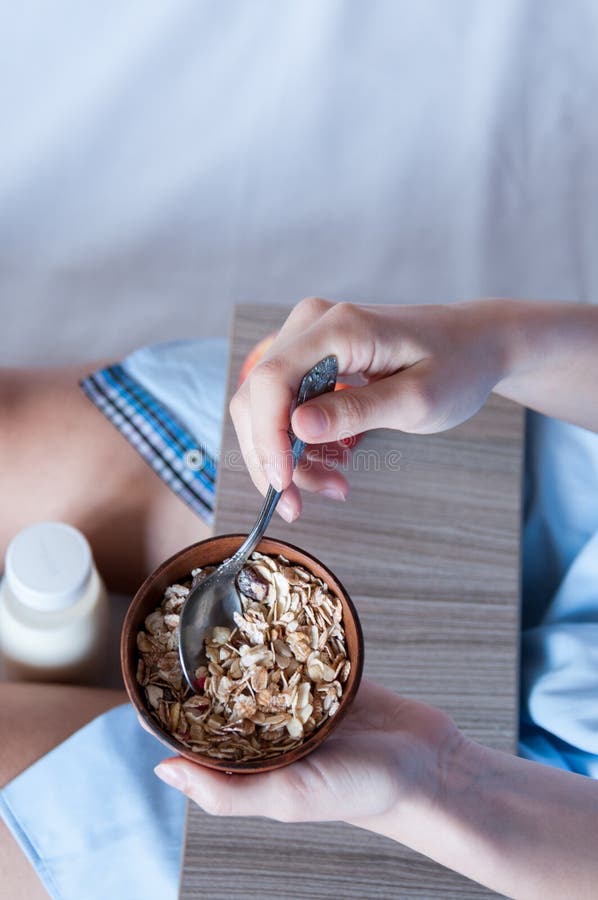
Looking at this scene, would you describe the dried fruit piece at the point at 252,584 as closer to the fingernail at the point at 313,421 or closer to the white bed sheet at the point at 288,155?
the fingernail at the point at 313,421

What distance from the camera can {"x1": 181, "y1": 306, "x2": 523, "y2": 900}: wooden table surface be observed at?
0.57 metres

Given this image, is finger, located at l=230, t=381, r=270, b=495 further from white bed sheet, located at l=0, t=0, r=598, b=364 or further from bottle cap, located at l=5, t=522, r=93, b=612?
white bed sheet, located at l=0, t=0, r=598, b=364

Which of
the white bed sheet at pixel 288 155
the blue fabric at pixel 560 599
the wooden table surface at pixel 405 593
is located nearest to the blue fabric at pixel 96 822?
the wooden table surface at pixel 405 593

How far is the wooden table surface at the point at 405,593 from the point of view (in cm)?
57

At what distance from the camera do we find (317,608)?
0.50m

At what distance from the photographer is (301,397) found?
54 cm

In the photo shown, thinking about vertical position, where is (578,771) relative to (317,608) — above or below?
below

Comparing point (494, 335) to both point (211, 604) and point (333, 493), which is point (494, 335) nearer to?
point (333, 493)

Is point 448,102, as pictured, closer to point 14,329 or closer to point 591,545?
point 14,329

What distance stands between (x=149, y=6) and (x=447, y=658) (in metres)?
1.07

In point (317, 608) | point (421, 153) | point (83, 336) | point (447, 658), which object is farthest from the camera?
point (421, 153)

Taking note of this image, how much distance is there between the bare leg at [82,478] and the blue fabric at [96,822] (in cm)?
22

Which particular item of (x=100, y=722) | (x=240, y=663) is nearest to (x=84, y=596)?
(x=100, y=722)

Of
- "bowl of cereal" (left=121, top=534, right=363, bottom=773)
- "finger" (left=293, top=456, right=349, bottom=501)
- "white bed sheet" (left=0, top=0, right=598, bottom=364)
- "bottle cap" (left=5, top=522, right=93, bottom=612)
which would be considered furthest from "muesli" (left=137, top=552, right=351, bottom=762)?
"white bed sheet" (left=0, top=0, right=598, bottom=364)
